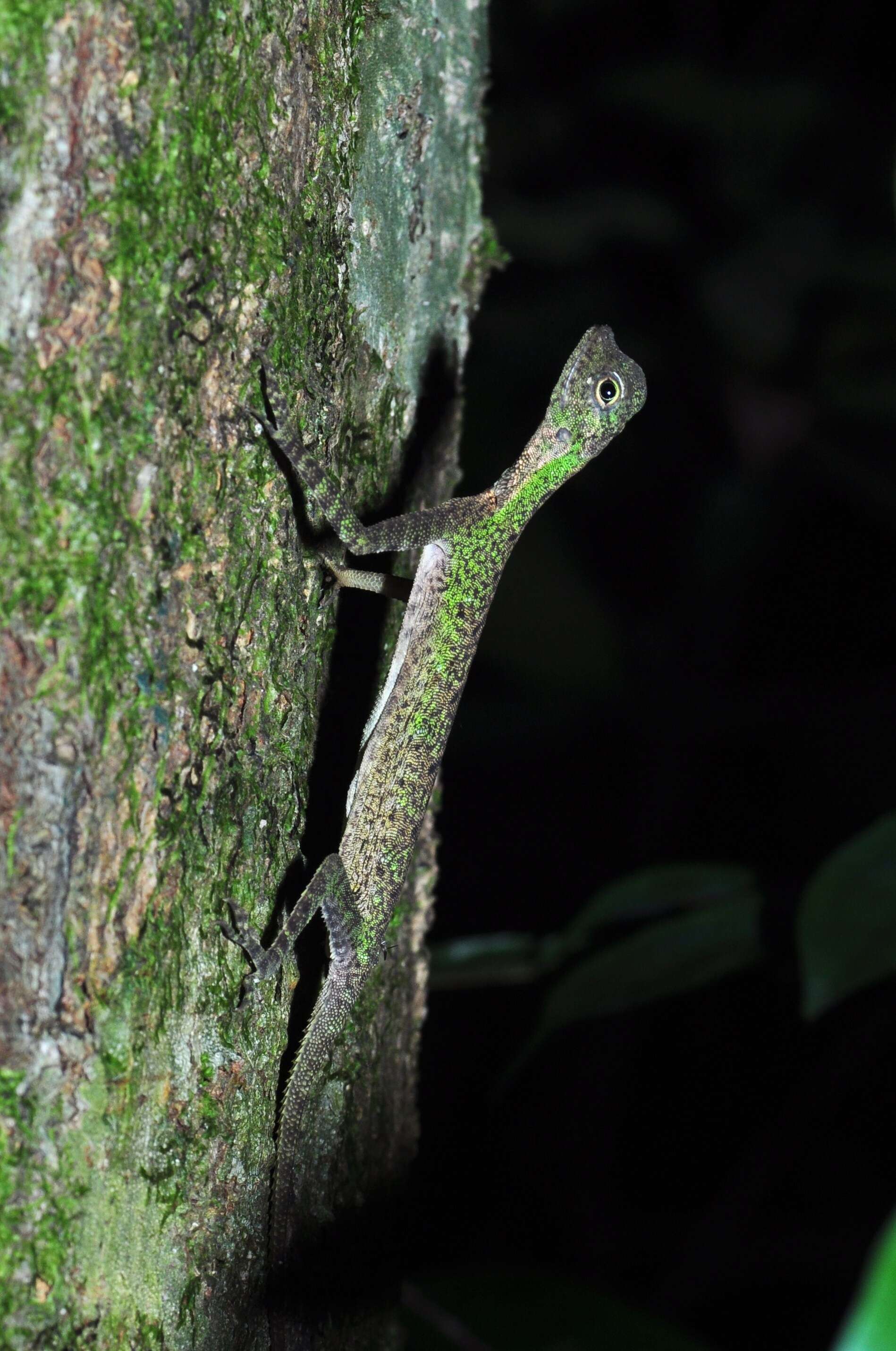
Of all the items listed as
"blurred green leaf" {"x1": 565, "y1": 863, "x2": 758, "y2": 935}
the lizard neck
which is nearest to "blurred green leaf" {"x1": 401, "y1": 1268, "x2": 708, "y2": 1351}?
"blurred green leaf" {"x1": 565, "y1": 863, "x2": 758, "y2": 935}

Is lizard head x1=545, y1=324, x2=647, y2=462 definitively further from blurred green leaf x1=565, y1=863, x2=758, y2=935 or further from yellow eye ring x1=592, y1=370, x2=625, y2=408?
blurred green leaf x1=565, y1=863, x2=758, y2=935

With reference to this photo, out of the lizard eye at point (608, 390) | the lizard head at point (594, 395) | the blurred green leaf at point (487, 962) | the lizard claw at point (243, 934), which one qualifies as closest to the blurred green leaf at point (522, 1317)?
the blurred green leaf at point (487, 962)

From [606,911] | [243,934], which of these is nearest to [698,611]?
[606,911]

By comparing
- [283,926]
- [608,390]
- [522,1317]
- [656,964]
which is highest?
[608,390]

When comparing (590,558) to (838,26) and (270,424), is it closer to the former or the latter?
(838,26)

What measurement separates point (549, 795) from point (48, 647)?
26.8ft

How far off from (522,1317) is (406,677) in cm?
221

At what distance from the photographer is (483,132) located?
3857 millimetres

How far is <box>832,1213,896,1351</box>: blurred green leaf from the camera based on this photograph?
918 mm

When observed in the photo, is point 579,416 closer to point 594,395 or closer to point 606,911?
point 594,395

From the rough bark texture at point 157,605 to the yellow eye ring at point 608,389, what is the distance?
118 cm

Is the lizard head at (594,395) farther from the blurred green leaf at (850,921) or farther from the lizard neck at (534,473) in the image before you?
the blurred green leaf at (850,921)

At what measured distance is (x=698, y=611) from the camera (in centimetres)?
872

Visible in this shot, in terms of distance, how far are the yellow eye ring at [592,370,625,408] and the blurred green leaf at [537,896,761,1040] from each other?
1.84m
